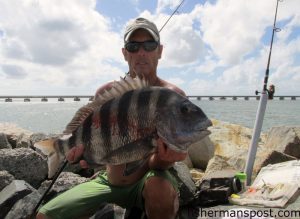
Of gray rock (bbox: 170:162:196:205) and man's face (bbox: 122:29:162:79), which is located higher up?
man's face (bbox: 122:29:162:79)

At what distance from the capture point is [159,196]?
3619 mm

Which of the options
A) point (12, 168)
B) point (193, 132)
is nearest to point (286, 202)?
point (193, 132)

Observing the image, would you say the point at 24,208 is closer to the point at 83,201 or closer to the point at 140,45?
the point at 83,201

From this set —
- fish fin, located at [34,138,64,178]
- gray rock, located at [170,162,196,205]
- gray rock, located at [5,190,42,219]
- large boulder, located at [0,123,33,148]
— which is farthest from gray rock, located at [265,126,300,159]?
large boulder, located at [0,123,33,148]

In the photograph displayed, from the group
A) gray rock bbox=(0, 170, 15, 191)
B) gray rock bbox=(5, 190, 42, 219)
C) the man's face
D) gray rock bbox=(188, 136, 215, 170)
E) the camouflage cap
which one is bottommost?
gray rock bbox=(5, 190, 42, 219)

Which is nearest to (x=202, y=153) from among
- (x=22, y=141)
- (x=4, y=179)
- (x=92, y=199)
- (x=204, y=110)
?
(x=4, y=179)

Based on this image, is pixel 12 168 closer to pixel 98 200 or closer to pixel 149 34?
pixel 98 200

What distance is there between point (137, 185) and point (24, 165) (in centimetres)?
371

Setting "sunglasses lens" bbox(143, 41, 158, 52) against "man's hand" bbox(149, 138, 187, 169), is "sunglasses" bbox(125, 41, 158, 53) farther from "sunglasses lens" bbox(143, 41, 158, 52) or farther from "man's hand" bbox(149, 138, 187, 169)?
"man's hand" bbox(149, 138, 187, 169)

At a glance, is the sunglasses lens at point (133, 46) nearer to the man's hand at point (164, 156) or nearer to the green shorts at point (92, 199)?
the man's hand at point (164, 156)

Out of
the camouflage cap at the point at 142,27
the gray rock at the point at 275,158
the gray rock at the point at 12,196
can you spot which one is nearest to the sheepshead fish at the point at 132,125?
the camouflage cap at the point at 142,27

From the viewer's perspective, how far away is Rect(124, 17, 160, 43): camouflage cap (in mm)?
4066

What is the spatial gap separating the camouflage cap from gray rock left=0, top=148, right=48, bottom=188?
384 cm

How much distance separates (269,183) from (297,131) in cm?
505
